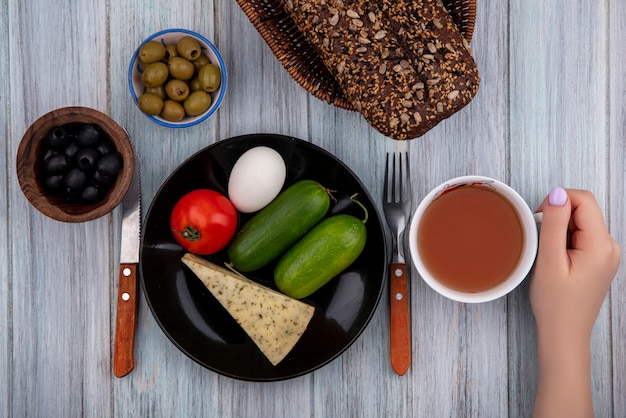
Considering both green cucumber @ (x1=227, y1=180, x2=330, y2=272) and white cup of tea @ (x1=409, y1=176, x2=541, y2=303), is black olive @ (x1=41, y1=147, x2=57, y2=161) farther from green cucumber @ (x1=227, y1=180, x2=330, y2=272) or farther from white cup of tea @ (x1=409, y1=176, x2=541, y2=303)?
white cup of tea @ (x1=409, y1=176, x2=541, y2=303)

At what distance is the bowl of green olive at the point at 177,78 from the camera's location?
3.11ft

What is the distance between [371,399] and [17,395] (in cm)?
63

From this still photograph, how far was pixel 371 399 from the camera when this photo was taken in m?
1.04

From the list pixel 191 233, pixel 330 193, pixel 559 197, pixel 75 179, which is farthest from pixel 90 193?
pixel 559 197

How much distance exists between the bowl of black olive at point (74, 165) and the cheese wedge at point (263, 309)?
18cm

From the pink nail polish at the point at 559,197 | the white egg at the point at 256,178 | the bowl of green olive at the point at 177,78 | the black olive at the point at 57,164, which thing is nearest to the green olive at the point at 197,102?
the bowl of green olive at the point at 177,78

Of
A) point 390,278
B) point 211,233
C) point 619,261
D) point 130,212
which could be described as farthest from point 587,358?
point 130,212

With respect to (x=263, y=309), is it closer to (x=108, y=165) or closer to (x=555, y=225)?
(x=108, y=165)

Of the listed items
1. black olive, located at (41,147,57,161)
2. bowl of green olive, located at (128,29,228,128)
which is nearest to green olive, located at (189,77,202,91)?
bowl of green olive, located at (128,29,228,128)

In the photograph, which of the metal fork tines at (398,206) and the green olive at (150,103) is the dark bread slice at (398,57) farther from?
the green olive at (150,103)

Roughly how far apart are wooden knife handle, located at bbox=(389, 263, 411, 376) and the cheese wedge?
15 cm

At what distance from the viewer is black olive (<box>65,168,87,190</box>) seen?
906 mm

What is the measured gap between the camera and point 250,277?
1007 mm

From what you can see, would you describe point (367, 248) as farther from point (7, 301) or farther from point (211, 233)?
point (7, 301)
